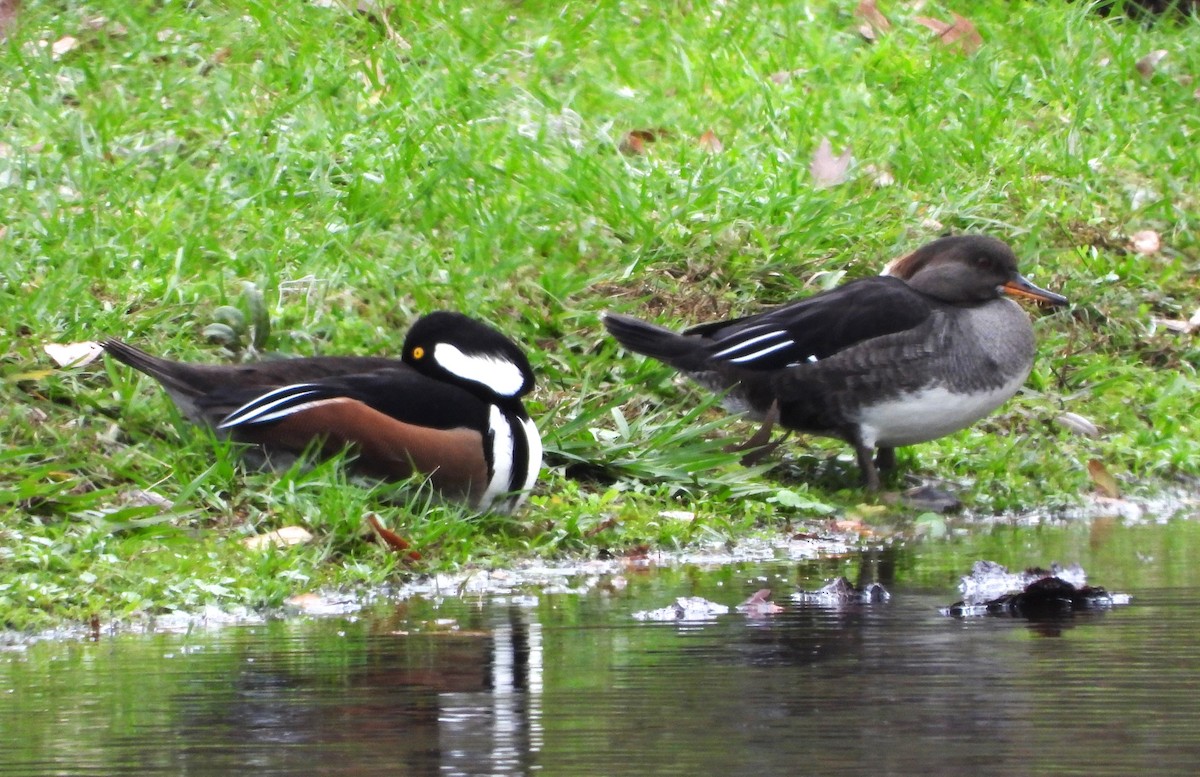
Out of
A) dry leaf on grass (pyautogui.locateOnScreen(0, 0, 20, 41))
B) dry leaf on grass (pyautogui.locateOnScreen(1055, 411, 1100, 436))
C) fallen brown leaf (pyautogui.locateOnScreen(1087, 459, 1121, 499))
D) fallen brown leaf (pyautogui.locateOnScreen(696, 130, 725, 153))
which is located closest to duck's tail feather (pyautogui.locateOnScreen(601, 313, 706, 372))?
fallen brown leaf (pyautogui.locateOnScreen(1087, 459, 1121, 499))

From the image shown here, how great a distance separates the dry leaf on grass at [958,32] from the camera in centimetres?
935

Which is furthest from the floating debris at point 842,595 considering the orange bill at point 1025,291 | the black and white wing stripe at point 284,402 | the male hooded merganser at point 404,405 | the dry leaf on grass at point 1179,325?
the dry leaf on grass at point 1179,325

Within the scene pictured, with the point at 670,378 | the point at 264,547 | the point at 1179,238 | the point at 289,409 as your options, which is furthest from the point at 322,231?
the point at 1179,238

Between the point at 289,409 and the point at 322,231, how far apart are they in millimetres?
1845

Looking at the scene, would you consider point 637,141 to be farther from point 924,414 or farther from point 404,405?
point 404,405

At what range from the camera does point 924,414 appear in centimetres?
583

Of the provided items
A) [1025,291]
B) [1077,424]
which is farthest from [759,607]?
[1077,424]

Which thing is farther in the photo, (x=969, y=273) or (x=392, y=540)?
(x=969, y=273)

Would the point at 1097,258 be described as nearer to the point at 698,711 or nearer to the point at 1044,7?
the point at 1044,7

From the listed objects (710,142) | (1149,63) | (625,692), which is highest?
(1149,63)

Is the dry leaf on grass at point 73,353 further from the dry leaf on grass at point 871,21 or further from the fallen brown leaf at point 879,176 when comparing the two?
the dry leaf on grass at point 871,21

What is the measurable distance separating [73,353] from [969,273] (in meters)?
2.80

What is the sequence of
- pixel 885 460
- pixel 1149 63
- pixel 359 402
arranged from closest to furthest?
pixel 359 402 → pixel 885 460 → pixel 1149 63

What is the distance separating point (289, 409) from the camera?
4965 millimetres
